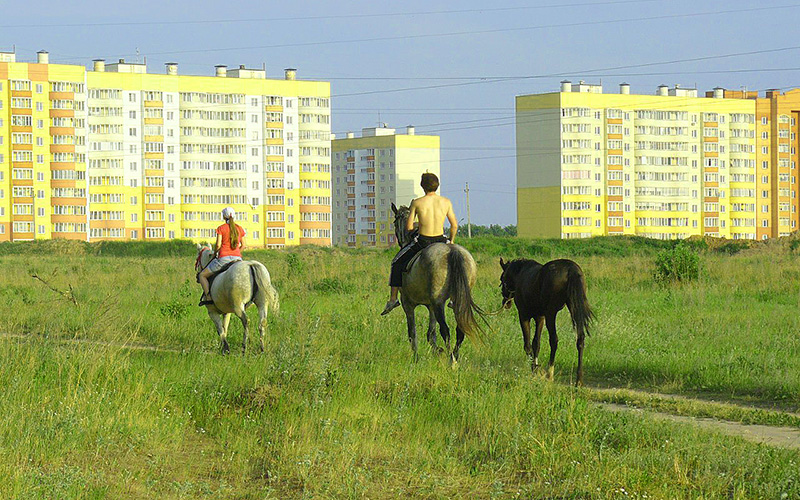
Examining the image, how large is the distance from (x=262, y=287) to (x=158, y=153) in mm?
103663

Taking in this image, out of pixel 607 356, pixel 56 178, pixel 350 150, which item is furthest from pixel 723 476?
pixel 350 150

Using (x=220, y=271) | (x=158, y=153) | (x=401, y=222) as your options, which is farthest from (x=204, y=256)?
(x=158, y=153)

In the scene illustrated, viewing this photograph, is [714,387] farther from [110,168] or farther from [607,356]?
[110,168]

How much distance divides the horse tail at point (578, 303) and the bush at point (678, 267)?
15045 mm

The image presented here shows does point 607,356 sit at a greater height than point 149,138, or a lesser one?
lesser

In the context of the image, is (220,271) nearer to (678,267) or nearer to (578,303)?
(578,303)

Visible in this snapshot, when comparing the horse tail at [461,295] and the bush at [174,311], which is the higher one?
the horse tail at [461,295]

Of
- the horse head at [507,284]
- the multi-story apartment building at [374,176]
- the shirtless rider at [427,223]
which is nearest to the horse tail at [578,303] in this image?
the horse head at [507,284]

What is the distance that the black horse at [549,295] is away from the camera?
38.6ft

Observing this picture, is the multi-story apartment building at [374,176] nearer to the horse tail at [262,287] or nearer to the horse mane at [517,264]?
the horse tail at [262,287]

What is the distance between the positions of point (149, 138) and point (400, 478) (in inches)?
4410

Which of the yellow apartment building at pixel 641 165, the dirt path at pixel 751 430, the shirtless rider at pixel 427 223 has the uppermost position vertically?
the yellow apartment building at pixel 641 165

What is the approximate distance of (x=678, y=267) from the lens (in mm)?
26453

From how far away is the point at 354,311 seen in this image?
20062 millimetres
